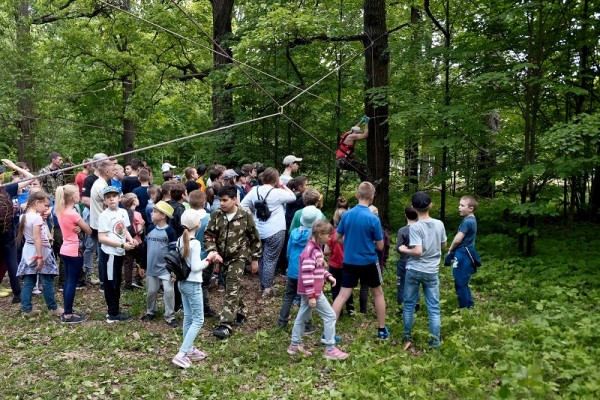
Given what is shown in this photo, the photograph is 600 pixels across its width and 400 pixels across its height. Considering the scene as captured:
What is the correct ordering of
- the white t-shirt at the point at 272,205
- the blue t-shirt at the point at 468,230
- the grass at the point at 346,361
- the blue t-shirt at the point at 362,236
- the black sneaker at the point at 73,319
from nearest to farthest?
1. the grass at the point at 346,361
2. the blue t-shirt at the point at 362,236
3. the blue t-shirt at the point at 468,230
4. the black sneaker at the point at 73,319
5. the white t-shirt at the point at 272,205

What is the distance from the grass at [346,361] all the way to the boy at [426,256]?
0.30 metres

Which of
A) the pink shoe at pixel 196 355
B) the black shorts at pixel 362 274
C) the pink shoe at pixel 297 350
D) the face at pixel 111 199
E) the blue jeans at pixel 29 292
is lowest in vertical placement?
the pink shoe at pixel 196 355

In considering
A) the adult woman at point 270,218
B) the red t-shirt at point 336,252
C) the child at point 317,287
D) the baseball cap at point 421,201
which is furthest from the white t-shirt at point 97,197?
the baseball cap at point 421,201

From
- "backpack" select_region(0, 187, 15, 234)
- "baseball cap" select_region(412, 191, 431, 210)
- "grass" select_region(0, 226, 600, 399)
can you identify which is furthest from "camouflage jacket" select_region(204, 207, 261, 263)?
"backpack" select_region(0, 187, 15, 234)

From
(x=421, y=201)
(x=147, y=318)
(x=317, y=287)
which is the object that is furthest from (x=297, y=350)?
(x=147, y=318)

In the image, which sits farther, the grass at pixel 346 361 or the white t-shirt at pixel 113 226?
the white t-shirt at pixel 113 226

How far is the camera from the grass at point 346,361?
13.2 ft

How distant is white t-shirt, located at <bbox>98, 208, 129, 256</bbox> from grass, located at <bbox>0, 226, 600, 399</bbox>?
941 mm

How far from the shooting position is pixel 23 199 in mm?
8234

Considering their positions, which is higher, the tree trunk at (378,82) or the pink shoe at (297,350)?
the tree trunk at (378,82)

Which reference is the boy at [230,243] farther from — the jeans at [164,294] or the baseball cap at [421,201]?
the baseball cap at [421,201]

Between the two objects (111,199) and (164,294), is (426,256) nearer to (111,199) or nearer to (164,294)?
(164,294)

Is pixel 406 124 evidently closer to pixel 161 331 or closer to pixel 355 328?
pixel 355 328

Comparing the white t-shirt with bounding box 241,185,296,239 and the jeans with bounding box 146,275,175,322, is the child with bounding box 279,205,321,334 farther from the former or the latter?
the jeans with bounding box 146,275,175,322
